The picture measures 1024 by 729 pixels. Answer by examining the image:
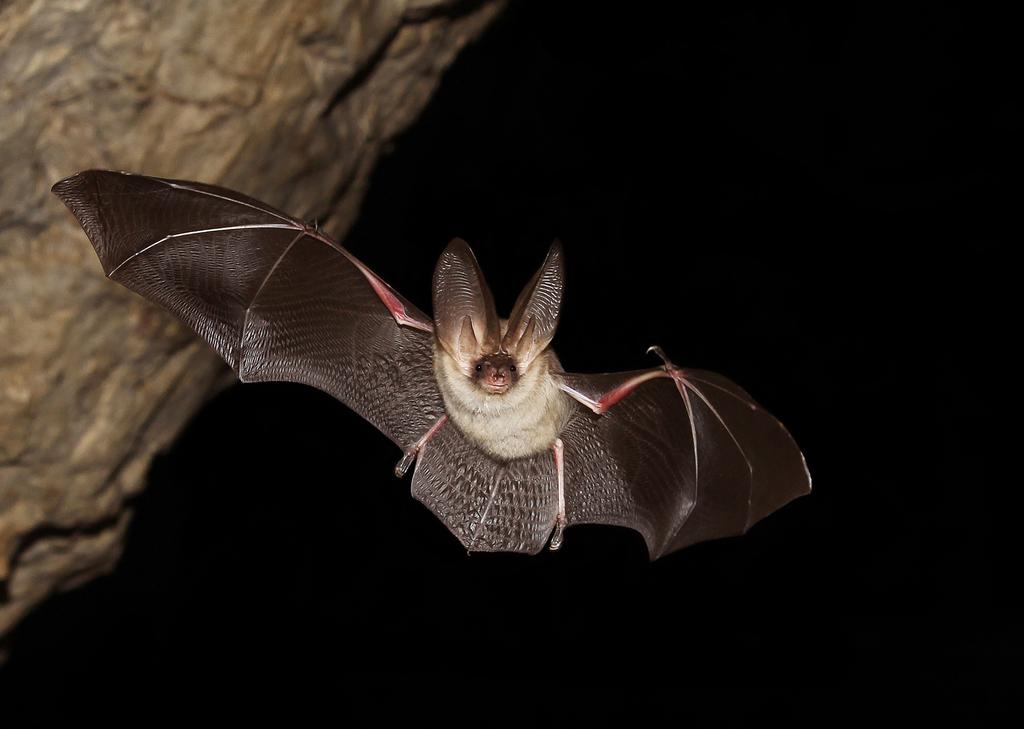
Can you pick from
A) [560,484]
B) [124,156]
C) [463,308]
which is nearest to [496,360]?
[463,308]

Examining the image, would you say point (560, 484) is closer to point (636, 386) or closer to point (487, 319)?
point (636, 386)

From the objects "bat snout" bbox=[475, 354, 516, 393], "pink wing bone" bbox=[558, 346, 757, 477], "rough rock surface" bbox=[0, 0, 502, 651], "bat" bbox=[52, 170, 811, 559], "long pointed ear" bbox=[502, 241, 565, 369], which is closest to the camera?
"long pointed ear" bbox=[502, 241, 565, 369]

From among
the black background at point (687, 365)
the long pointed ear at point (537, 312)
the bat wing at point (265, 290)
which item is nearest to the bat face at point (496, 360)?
the long pointed ear at point (537, 312)

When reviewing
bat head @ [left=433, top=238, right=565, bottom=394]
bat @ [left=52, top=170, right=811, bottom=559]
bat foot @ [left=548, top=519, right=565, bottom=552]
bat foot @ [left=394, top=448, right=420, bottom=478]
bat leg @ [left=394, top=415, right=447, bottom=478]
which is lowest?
bat foot @ [left=548, top=519, right=565, bottom=552]

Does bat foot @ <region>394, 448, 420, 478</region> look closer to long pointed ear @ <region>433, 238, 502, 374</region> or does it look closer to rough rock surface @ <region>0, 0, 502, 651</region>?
long pointed ear @ <region>433, 238, 502, 374</region>

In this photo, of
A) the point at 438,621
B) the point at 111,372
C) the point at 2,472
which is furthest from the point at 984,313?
the point at 2,472

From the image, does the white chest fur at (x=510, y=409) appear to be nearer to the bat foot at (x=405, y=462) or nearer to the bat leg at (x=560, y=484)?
the bat leg at (x=560, y=484)

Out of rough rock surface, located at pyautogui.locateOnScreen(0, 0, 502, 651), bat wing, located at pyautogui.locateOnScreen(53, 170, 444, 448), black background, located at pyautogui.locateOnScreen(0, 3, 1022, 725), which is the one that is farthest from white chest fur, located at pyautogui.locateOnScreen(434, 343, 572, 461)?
black background, located at pyautogui.locateOnScreen(0, 3, 1022, 725)
